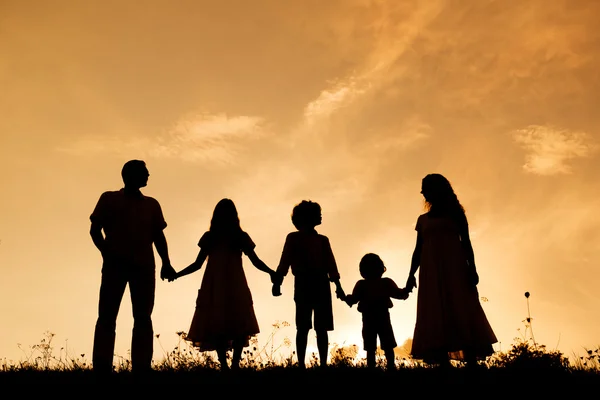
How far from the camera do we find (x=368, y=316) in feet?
33.6

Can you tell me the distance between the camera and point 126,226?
7.46m

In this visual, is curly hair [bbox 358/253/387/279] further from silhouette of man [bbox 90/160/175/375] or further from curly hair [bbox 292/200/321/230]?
silhouette of man [bbox 90/160/175/375]

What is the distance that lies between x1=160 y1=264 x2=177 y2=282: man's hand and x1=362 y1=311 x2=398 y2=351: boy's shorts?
367 centimetres

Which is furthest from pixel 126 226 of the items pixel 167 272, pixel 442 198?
pixel 442 198

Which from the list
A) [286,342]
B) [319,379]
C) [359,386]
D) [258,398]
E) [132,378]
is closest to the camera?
[258,398]

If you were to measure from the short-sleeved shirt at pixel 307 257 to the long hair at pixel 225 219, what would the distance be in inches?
35.2

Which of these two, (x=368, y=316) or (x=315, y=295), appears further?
(x=368, y=316)

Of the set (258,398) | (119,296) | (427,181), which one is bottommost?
(258,398)

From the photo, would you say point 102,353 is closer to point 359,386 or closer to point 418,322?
point 359,386

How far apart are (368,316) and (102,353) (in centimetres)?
478

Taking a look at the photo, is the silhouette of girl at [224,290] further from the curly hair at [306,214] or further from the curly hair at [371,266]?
the curly hair at [371,266]

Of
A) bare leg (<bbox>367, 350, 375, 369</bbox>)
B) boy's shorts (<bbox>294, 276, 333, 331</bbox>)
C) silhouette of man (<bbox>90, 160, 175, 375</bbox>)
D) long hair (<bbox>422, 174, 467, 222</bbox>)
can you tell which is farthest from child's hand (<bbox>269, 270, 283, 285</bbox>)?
long hair (<bbox>422, 174, 467, 222</bbox>)

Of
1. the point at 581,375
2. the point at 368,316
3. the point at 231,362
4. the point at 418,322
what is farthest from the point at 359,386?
the point at 368,316

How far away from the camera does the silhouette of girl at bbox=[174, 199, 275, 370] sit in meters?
9.08
